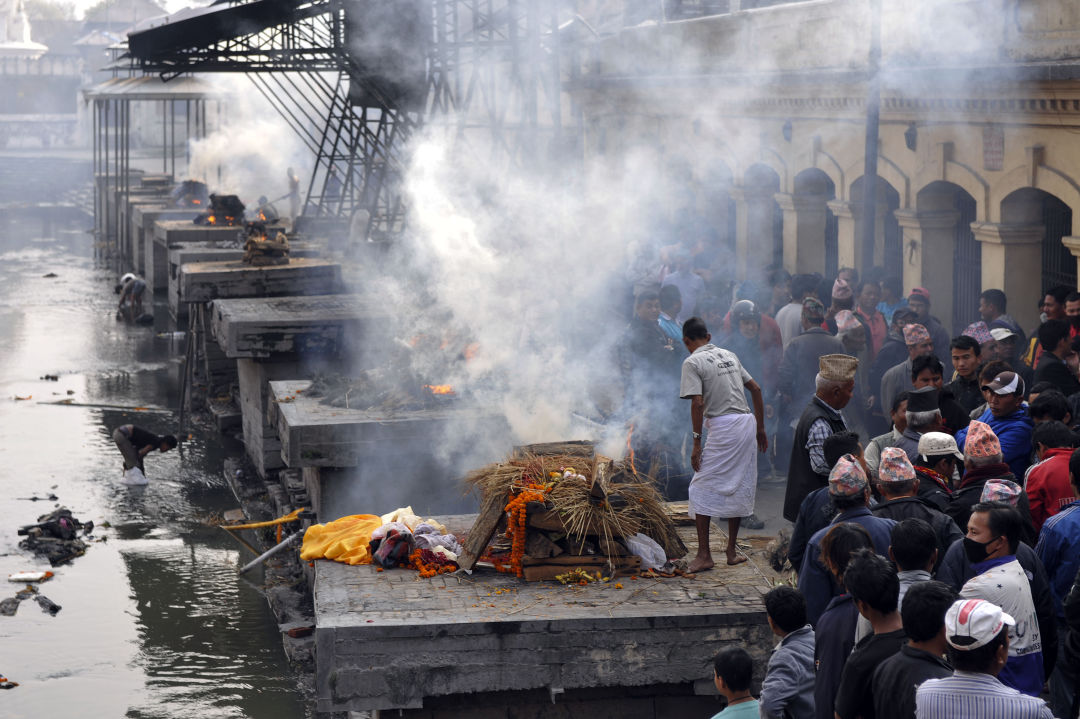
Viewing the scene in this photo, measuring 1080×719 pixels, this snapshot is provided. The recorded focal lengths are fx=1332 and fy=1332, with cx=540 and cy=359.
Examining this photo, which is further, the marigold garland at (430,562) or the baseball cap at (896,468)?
the marigold garland at (430,562)

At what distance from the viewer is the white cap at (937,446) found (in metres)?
5.91

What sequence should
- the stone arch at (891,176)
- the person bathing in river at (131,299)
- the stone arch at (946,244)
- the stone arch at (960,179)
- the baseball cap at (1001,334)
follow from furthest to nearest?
1. the person bathing in river at (131,299)
2. the stone arch at (891,176)
3. the stone arch at (946,244)
4. the stone arch at (960,179)
5. the baseball cap at (1001,334)

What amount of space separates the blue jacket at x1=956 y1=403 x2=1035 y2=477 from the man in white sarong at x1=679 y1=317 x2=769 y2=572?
107 centimetres

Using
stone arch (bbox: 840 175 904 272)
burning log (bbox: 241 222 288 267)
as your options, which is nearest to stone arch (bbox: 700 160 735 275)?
stone arch (bbox: 840 175 904 272)

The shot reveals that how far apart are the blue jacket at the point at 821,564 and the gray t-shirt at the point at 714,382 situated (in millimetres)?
1618

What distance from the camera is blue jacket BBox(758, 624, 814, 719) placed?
184 inches

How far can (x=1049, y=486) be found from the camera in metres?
5.71

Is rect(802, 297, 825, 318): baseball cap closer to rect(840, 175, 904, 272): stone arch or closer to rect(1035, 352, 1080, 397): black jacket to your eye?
rect(1035, 352, 1080, 397): black jacket

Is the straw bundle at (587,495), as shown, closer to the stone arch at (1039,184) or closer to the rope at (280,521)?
the rope at (280,521)

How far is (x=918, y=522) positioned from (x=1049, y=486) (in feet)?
4.23

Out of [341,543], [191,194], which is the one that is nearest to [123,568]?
[341,543]

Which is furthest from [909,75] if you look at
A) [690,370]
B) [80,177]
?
[80,177]

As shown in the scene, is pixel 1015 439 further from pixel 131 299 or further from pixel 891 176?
pixel 131 299

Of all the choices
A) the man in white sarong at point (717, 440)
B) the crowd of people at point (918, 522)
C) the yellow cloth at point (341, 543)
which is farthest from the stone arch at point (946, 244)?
the yellow cloth at point (341, 543)
